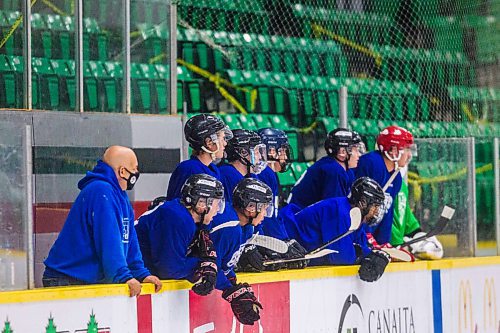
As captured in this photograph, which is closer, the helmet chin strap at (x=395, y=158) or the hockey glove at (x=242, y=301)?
the hockey glove at (x=242, y=301)

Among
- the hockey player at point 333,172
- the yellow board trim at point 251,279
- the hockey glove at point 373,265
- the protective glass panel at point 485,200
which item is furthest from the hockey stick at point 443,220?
the hockey glove at point 373,265

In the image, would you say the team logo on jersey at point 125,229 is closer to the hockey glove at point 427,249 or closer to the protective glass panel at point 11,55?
the protective glass panel at point 11,55

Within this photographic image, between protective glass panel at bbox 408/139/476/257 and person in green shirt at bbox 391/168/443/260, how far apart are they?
0.10 meters

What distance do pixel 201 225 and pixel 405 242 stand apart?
214 centimetres

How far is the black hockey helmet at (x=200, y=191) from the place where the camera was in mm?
4613

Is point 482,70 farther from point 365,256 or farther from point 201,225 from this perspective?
point 201,225

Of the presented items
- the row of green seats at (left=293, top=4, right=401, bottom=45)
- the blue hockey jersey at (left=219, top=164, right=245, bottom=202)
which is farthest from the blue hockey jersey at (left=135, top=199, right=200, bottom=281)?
the row of green seats at (left=293, top=4, right=401, bottom=45)

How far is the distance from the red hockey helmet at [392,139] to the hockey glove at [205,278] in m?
2.38

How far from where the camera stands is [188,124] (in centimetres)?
527

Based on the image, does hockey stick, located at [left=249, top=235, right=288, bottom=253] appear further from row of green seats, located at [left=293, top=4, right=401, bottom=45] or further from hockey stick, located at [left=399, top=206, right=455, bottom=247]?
row of green seats, located at [left=293, top=4, right=401, bottom=45]

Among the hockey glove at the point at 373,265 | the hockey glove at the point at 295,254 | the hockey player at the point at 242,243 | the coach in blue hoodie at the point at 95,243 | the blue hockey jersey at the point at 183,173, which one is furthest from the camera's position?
the hockey glove at the point at 373,265

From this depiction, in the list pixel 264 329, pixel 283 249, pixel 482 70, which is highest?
pixel 482 70

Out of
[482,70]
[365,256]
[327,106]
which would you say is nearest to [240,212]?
[365,256]

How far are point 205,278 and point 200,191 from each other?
0.36 metres
